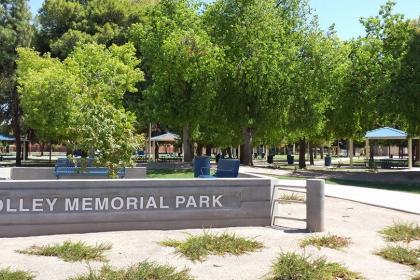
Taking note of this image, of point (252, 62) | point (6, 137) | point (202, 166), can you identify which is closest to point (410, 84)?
point (252, 62)

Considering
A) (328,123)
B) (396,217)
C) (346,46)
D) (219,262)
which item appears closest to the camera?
(219,262)

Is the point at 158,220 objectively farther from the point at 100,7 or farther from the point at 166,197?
the point at 100,7

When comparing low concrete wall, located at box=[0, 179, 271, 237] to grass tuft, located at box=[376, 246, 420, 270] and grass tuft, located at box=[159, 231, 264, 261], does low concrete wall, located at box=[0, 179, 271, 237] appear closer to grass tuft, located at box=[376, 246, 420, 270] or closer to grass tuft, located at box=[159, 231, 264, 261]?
grass tuft, located at box=[159, 231, 264, 261]

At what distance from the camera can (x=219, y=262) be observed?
7.33 m

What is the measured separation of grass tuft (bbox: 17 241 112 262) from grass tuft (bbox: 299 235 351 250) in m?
3.20

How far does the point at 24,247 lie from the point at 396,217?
7.83 metres

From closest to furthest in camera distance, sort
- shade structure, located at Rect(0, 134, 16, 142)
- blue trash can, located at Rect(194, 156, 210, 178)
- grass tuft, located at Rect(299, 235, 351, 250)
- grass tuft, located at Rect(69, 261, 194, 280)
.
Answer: grass tuft, located at Rect(69, 261, 194, 280) < grass tuft, located at Rect(299, 235, 351, 250) < blue trash can, located at Rect(194, 156, 210, 178) < shade structure, located at Rect(0, 134, 16, 142)

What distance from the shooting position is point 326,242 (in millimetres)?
8430

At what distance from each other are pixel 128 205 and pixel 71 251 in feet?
5.95

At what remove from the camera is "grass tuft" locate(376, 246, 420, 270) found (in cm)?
746

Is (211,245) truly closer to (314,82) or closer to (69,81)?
(69,81)

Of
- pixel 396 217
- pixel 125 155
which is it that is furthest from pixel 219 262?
pixel 125 155

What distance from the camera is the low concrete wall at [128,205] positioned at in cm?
867

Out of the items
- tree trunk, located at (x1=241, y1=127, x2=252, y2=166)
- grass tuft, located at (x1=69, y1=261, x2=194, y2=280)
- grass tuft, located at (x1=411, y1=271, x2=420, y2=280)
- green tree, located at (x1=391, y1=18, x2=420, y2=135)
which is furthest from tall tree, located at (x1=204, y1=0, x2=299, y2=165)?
grass tuft, located at (x1=69, y1=261, x2=194, y2=280)
